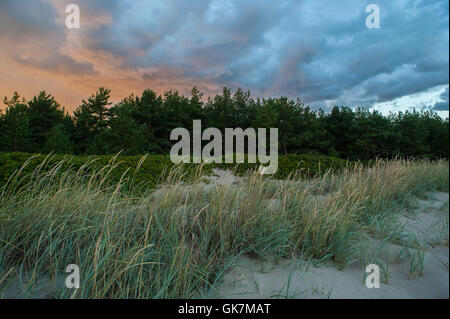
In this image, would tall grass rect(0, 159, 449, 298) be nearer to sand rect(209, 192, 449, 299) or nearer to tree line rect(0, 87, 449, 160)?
sand rect(209, 192, 449, 299)

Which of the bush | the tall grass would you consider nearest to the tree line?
the bush

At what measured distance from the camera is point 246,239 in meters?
2.33

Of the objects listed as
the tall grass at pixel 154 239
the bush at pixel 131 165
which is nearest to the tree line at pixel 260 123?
the bush at pixel 131 165

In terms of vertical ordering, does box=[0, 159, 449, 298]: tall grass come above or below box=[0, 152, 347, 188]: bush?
below

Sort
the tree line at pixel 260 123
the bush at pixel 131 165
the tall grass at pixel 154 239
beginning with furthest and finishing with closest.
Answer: the tree line at pixel 260 123, the bush at pixel 131 165, the tall grass at pixel 154 239

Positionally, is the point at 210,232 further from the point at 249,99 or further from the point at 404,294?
Answer: the point at 249,99

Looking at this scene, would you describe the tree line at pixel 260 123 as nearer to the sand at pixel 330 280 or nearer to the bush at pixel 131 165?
the bush at pixel 131 165

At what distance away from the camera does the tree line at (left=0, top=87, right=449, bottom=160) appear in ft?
65.4

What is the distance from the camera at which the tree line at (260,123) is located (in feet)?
65.4

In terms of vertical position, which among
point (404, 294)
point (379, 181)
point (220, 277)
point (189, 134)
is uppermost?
point (189, 134)

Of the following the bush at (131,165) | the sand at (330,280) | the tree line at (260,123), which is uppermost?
the tree line at (260,123)

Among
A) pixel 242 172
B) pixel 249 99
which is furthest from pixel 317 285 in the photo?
pixel 249 99

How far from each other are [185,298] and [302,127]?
78.0 ft

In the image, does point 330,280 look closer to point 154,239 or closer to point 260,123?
point 154,239
